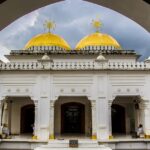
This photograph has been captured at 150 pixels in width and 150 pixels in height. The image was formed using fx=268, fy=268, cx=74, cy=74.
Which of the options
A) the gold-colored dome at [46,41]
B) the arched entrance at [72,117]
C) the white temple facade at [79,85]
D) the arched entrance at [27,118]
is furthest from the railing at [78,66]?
the gold-colored dome at [46,41]

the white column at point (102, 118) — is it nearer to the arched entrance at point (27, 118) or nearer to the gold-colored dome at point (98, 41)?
the arched entrance at point (27, 118)

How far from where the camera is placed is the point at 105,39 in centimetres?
1638

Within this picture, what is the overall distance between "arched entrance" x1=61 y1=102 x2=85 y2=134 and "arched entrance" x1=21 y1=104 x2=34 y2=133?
186cm

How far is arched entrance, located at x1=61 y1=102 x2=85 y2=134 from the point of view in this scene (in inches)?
560

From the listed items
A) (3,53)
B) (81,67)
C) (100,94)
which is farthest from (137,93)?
(3,53)

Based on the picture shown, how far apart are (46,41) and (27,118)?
4.71 m

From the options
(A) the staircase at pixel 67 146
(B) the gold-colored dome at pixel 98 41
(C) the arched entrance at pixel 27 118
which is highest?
(B) the gold-colored dome at pixel 98 41

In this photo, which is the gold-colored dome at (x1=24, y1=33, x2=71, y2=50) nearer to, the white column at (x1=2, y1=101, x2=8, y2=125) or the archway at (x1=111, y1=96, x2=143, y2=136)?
the white column at (x1=2, y1=101, x2=8, y2=125)

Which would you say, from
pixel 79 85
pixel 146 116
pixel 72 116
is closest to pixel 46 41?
pixel 72 116

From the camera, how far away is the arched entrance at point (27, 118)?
47.0 ft

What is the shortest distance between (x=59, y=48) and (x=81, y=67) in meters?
4.57

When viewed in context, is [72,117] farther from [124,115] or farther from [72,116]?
[124,115]

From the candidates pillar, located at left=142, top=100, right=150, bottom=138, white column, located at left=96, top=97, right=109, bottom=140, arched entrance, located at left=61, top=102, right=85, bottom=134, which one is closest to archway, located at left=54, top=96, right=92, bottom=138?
arched entrance, located at left=61, top=102, right=85, bottom=134

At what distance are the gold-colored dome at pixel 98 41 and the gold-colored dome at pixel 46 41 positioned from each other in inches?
44.9
